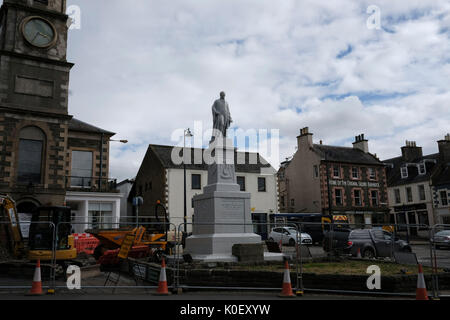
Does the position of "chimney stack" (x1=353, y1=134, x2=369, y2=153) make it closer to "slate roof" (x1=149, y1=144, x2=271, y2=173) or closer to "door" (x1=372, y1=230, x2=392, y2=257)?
"slate roof" (x1=149, y1=144, x2=271, y2=173)

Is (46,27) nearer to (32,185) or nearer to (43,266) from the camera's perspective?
(32,185)

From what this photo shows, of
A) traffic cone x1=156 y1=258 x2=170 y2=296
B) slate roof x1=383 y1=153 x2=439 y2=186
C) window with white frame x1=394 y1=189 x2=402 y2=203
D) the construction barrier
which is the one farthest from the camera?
window with white frame x1=394 y1=189 x2=402 y2=203

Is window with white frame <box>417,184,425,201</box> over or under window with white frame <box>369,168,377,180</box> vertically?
under

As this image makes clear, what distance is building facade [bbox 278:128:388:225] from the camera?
4397 centimetres

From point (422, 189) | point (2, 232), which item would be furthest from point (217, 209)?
point (422, 189)

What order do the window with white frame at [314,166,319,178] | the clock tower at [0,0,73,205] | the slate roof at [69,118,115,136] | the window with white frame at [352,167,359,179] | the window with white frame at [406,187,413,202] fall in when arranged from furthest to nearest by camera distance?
1. the window with white frame at [406,187,413,202]
2. the window with white frame at [352,167,359,179]
3. the window with white frame at [314,166,319,178]
4. the slate roof at [69,118,115,136]
5. the clock tower at [0,0,73,205]

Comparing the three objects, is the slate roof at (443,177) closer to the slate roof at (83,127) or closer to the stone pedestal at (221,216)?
the slate roof at (83,127)

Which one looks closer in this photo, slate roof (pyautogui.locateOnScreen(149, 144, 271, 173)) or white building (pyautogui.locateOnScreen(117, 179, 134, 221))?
slate roof (pyautogui.locateOnScreen(149, 144, 271, 173))

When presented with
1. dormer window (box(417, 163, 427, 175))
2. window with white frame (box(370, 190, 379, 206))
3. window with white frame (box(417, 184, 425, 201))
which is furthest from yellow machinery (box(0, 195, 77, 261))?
dormer window (box(417, 163, 427, 175))

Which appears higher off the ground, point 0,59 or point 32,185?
point 0,59

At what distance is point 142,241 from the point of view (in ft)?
58.9

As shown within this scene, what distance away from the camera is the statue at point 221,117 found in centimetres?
1540

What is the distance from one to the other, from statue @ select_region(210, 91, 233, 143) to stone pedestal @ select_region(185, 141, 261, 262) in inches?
30.4
